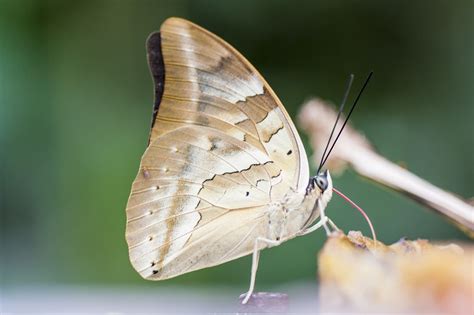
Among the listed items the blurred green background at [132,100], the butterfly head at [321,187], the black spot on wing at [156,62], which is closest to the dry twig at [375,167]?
the butterfly head at [321,187]

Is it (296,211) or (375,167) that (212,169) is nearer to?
(296,211)

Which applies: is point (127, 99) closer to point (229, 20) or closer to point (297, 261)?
point (229, 20)

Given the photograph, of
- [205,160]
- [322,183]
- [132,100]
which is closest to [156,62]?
[205,160]

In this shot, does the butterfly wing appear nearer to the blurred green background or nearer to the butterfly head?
the butterfly head

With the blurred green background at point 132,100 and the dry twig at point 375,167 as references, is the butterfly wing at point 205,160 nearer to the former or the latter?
the dry twig at point 375,167

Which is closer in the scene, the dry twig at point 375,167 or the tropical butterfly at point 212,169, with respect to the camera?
the dry twig at point 375,167

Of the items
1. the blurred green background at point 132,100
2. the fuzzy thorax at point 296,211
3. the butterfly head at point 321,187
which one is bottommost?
the blurred green background at point 132,100

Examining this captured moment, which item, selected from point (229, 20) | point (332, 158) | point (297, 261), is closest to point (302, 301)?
point (332, 158)

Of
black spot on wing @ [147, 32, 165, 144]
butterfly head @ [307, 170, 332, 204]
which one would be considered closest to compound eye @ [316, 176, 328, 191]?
butterfly head @ [307, 170, 332, 204]
